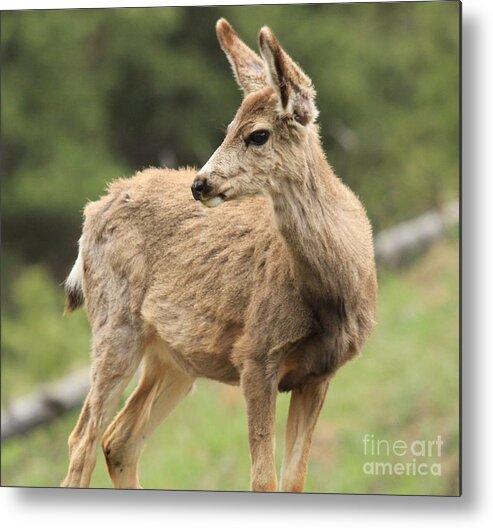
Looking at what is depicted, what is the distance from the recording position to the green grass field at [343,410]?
6.42 m

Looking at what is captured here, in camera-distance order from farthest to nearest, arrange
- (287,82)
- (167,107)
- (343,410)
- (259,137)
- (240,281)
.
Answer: (167,107)
(343,410)
(240,281)
(259,137)
(287,82)

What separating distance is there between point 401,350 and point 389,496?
5.23ft

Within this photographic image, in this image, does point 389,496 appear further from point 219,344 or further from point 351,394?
point 351,394

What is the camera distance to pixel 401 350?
7.49 m

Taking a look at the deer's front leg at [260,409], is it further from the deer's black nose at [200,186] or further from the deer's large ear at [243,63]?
the deer's large ear at [243,63]

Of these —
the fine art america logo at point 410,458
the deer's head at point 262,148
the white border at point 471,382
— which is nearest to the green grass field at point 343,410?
the fine art america logo at point 410,458

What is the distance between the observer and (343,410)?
7.29 m

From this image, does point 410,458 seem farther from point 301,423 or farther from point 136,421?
point 136,421

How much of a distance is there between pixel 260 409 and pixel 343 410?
6.08 ft

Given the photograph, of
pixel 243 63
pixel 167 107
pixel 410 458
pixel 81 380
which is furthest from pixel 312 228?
pixel 81 380

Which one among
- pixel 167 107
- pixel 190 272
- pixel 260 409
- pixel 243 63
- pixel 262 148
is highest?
pixel 167 107

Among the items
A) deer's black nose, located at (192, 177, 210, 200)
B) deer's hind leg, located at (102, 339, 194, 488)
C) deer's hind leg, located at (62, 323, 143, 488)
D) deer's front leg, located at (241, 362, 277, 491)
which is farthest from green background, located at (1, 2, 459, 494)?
deer's black nose, located at (192, 177, 210, 200)

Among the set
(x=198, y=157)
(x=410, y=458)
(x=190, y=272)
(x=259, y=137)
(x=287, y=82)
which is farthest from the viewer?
(x=198, y=157)

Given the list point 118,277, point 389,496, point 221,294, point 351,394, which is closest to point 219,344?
point 221,294
